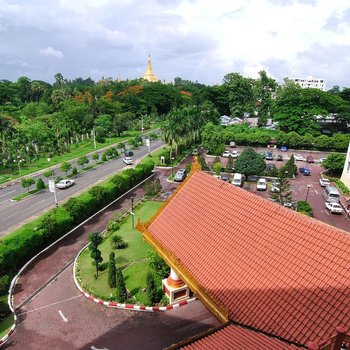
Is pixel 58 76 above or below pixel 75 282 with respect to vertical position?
above

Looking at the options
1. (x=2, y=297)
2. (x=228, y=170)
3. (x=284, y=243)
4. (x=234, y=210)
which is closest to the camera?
(x=284, y=243)

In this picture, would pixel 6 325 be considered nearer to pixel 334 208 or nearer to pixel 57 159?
pixel 334 208

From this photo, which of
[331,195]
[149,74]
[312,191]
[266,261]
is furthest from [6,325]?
[149,74]

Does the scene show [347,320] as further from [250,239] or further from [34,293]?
[34,293]

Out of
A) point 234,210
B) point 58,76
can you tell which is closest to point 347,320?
point 234,210

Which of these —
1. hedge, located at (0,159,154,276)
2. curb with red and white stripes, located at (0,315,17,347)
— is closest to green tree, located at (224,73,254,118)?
hedge, located at (0,159,154,276)

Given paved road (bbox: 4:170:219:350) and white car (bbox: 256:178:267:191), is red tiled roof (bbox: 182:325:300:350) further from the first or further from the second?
white car (bbox: 256:178:267:191)
